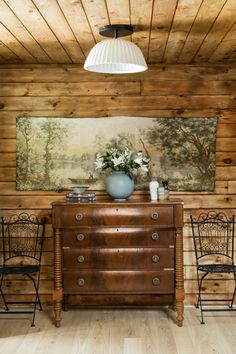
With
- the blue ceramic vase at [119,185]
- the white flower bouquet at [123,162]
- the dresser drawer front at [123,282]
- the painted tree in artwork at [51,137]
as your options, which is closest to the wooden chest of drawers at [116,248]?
the dresser drawer front at [123,282]

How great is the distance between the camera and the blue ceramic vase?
4.49 m

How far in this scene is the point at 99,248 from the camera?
434cm

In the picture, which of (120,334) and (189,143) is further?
(189,143)

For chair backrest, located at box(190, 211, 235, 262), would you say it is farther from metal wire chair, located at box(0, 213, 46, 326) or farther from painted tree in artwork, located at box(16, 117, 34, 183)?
painted tree in artwork, located at box(16, 117, 34, 183)

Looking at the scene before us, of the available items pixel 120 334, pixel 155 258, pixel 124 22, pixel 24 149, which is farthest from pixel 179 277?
pixel 124 22

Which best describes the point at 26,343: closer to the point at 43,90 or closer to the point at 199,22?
the point at 43,90

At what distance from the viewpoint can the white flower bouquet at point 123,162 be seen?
4512 millimetres

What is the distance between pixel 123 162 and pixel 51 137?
2.61 feet

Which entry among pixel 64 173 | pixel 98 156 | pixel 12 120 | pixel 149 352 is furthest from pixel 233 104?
pixel 149 352

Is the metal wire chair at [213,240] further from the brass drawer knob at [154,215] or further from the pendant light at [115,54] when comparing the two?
the pendant light at [115,54]

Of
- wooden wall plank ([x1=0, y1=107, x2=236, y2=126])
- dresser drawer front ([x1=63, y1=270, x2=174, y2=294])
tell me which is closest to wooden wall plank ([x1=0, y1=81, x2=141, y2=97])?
wooden wall plank ([x1=0, y1=107, x2=236, y2=126])

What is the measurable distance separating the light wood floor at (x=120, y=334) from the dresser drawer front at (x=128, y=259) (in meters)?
0.48

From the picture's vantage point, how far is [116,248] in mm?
4336

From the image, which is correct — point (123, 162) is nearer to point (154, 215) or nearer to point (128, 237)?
point (154, 215)
